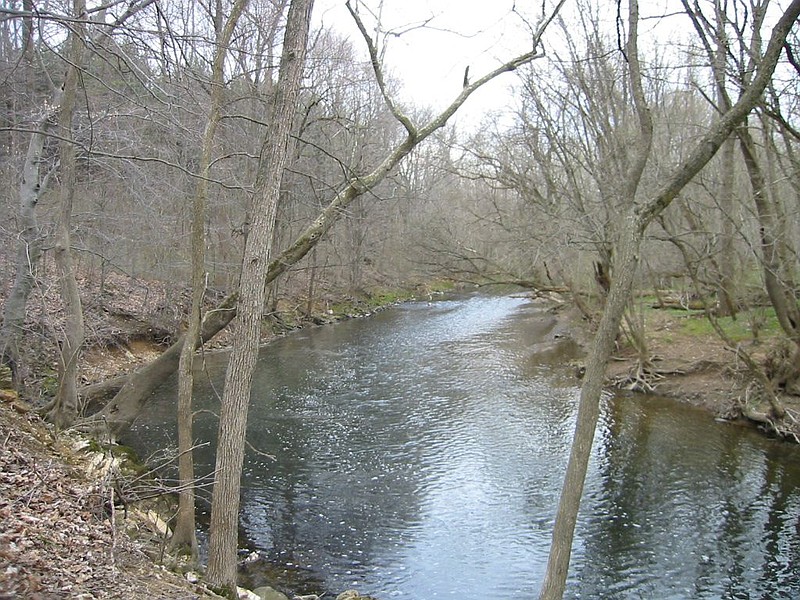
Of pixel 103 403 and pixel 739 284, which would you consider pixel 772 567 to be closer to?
pixel 739 284

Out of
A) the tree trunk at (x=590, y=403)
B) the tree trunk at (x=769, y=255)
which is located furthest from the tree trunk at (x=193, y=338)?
the tree trunk at (x=769, y=255)

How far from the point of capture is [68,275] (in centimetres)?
873

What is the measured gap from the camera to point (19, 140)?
1246cm

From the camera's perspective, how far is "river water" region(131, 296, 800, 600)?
7504mm

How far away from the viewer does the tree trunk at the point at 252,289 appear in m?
5.61

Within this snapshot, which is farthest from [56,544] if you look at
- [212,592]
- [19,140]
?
[19,140]

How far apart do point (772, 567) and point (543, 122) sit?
13968 mm

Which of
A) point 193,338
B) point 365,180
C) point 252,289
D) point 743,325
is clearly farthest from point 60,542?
point 743,325

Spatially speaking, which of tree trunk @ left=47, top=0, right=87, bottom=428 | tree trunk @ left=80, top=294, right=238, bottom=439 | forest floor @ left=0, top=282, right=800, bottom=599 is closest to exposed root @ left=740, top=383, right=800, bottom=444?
tree trunk @ left=80, top=294, right=238, bottom=439

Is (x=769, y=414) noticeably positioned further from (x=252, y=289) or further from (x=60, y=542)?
(x=60, y=542)

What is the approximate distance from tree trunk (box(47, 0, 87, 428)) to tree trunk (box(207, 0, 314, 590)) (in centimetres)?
353

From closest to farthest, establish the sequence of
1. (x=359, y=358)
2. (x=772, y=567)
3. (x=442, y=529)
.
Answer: (x=772, y=567)
(x=442, y=529)
(x=359, y=358)

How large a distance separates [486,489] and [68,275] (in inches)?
273

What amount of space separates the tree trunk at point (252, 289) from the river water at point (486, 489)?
1.36 m
